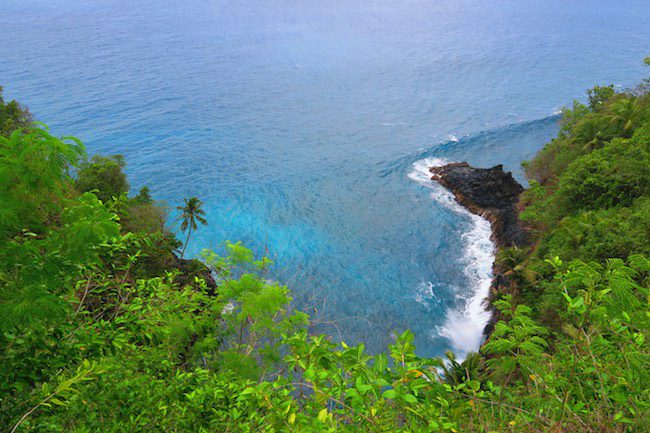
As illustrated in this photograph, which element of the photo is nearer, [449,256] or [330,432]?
[330,432]

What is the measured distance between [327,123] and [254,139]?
1163 centimetres

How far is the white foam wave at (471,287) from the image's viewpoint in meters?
26.4

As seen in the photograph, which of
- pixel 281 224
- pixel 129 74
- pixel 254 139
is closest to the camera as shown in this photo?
pixel 281 224

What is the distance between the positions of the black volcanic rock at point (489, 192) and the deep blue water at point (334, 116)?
1979mm

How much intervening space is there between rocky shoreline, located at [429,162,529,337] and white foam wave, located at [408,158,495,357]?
75 cm

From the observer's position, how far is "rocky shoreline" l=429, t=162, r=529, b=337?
33.4 metres

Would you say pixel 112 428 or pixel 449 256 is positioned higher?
pixel 112 428

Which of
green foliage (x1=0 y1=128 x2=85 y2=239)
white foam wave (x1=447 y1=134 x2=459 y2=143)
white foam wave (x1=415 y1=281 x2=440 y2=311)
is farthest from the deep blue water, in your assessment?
green foliage (x1=0 y1=128 x2=85 y2=239)

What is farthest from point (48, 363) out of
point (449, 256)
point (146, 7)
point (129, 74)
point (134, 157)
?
point (146, 7)

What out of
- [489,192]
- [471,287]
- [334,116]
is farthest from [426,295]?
[334,116]

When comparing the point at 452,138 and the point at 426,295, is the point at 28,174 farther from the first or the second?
the point at 452,138

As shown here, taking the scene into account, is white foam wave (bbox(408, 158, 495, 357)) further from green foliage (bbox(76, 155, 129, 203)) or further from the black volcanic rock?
green foliage (bbox(76, 155, 129, 203))

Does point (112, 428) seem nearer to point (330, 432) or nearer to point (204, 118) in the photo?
point (330, 432)

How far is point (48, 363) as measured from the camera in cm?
451
